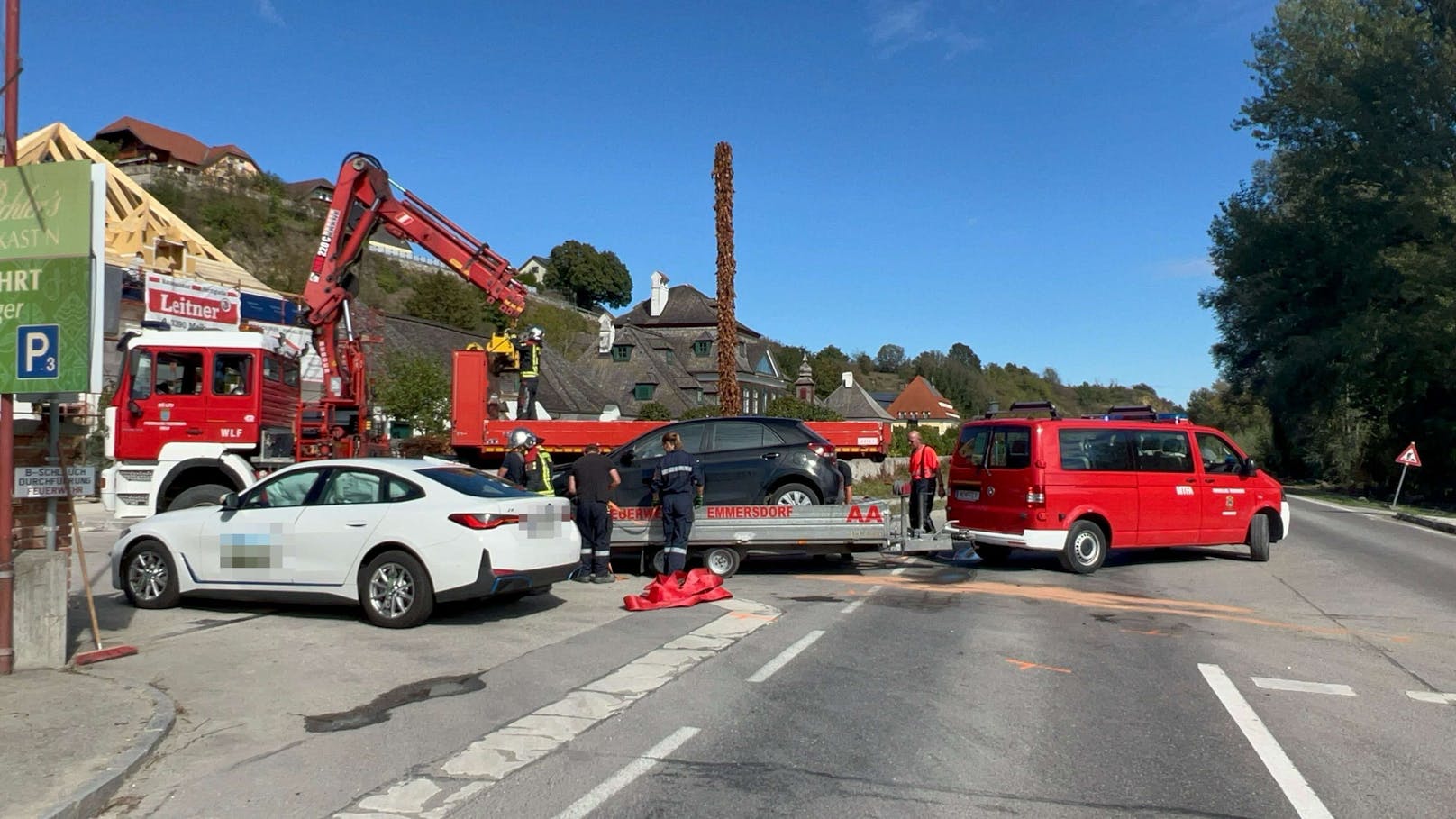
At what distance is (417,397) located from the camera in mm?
33375

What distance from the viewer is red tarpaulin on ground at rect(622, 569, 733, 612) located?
36.3ft

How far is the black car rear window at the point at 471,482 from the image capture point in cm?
987

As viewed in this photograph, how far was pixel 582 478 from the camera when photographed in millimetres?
12312

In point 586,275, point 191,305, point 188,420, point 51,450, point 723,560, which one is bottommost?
point 723,560

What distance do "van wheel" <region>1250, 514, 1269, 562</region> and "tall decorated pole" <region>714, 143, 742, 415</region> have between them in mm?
12138

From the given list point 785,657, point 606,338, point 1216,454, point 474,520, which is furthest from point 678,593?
point 606,338

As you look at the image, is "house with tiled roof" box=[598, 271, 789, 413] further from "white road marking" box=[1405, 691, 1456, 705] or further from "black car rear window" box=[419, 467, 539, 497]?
"white road marking" box=[1405, 691, 1456, 705]

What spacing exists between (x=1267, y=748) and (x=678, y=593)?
6.23m

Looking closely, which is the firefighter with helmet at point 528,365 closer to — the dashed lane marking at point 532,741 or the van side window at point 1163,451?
the van side window at point 1163,451

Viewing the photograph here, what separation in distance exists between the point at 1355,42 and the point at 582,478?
37053 mm

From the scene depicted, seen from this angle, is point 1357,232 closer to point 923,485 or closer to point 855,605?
point 923,485

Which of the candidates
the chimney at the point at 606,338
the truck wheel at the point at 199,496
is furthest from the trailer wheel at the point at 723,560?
the chimney at the point at 606,338

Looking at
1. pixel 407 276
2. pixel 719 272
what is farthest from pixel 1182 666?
pixel 407 276

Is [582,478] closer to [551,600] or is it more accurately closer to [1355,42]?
[551,600]
